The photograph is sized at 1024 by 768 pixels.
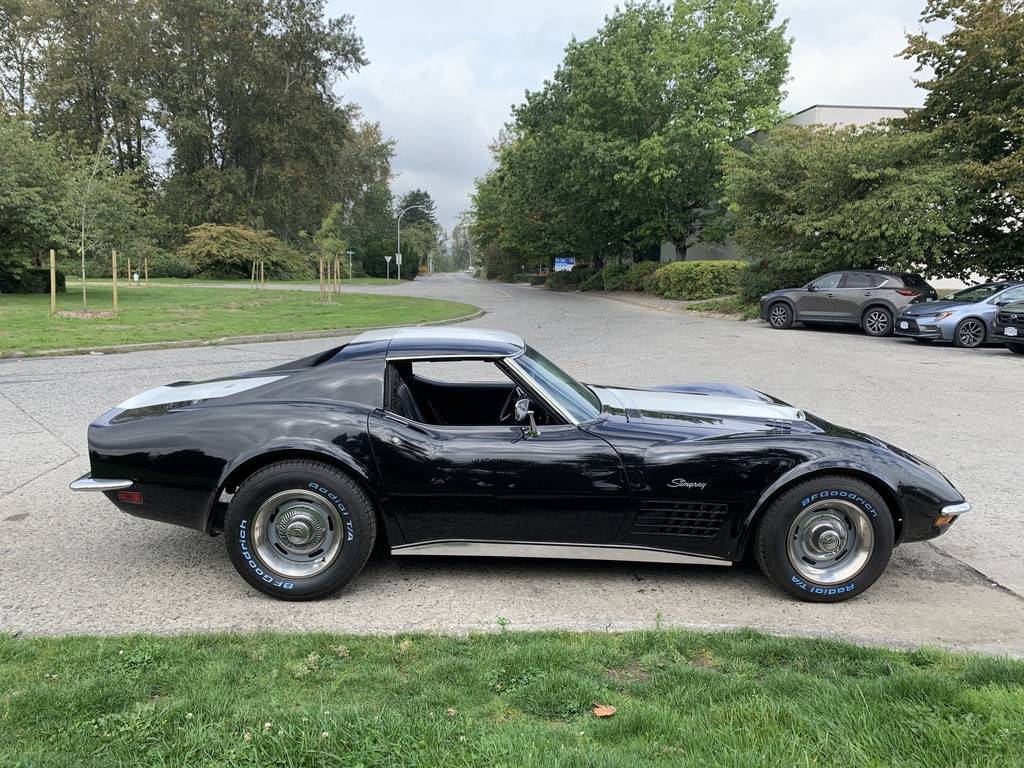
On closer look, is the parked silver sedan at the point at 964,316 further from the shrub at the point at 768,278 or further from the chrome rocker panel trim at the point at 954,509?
the chrome rocker panel trim at the point at 954,509

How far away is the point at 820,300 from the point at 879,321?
1.49 m

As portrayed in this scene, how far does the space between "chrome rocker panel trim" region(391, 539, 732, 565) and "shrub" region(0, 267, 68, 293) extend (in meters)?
26.0

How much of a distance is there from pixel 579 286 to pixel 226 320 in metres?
27.8

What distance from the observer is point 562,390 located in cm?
369

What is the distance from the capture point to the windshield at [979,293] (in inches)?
551

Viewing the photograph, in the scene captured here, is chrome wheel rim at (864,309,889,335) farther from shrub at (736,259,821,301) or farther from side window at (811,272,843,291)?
shrub at (736,259,821,301)

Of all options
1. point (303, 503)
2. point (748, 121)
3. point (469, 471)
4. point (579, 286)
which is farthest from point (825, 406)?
point (579, 286)

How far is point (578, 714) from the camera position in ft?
7.64

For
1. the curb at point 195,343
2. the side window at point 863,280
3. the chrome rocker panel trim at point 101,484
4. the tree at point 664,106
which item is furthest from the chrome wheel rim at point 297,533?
the tree at point 664,106

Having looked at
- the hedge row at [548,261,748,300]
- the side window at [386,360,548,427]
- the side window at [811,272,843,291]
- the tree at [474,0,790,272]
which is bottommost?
the side window at [386,360,548,427]

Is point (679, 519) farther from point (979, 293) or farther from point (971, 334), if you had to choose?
point (979, 293)

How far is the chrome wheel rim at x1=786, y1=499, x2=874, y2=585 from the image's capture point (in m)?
3.32

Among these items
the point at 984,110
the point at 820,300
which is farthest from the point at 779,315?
the point at 984,110

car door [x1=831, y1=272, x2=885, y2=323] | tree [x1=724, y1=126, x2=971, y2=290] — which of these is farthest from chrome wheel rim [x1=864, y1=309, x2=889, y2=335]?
tree [x1=724, y1=126, x2=971, y2=290]
